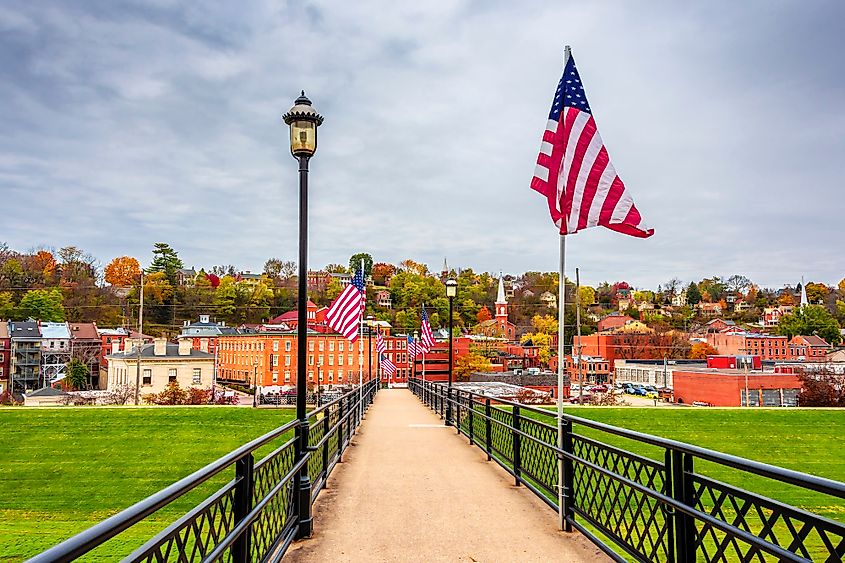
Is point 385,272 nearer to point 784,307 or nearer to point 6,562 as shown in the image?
point 784,307

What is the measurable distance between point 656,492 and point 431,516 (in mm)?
3181

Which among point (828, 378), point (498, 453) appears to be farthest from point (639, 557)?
point (828, 378)

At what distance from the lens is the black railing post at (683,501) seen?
3971 millimetres

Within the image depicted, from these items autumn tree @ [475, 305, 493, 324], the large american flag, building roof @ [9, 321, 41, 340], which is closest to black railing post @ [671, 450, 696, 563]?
the large american flag

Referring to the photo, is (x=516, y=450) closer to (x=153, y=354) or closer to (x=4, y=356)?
Answer: (x=153, y=354)

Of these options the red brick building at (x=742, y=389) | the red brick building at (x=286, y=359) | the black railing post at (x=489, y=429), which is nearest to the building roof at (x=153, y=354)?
the red brick building at (x=286, y=359)

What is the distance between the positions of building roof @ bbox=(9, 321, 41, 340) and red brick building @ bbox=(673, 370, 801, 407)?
67271 millimetres

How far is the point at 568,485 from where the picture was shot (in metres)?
6.24

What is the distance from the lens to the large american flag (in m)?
6.26

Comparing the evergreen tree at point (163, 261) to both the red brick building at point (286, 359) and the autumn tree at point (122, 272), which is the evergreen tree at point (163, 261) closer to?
the autumn tree at point (122, 272)

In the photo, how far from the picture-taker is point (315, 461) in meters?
8.08

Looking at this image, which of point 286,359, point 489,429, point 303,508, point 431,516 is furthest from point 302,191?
point 286,359

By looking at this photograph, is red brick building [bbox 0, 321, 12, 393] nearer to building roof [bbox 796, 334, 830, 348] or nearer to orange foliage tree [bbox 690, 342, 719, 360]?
orange foliage tree [bbox 690, 342, 719, 360]

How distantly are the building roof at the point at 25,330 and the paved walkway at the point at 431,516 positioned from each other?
71.0 meters
